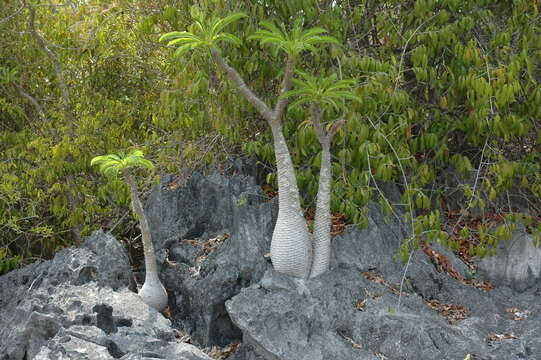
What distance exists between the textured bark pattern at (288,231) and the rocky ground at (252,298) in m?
0.13

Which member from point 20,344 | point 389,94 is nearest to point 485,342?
point 389,94

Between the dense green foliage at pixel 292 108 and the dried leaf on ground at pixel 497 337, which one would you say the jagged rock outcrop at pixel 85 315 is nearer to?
the dense green foliage at pixel 292 108

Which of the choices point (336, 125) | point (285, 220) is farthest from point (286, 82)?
point (285, 220)

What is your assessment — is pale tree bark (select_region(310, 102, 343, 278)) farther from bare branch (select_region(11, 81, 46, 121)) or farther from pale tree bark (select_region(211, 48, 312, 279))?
bare branch (select_region(11, 81, 46, 121))

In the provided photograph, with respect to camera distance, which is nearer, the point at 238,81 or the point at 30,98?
the point at 238,81

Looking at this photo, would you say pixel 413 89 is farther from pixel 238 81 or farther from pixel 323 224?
pixel 238 81

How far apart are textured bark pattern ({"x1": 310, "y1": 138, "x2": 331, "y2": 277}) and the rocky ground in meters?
0.11

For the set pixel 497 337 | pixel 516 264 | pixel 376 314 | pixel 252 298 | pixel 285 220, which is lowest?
pixel 497 337

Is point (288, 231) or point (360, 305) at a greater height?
point (288, 231)

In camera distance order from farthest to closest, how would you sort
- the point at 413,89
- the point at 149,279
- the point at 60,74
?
the point at 60,74, the point at 413,89, the point at 149,279

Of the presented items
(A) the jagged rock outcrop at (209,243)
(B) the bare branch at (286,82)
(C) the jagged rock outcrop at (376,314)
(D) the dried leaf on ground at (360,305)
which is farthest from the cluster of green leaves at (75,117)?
(D) the dried leaf on ground at (360,305)

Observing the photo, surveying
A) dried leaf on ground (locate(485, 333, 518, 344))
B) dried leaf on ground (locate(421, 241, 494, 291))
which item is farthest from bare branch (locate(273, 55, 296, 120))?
dried leaf on ground (locate(485, 333, 518, 344))

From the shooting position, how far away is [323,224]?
4.46 m

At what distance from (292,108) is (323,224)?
971mm
